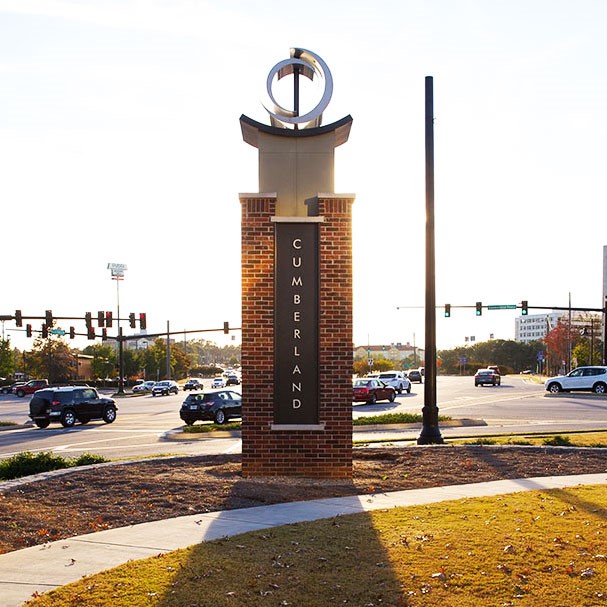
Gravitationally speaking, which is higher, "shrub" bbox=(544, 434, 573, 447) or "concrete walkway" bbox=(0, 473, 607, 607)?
"concrete walkway" bbox=(0, 473, 607, 607)

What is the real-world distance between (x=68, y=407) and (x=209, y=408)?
575cm

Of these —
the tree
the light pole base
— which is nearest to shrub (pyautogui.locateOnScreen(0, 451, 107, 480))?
the light pole base

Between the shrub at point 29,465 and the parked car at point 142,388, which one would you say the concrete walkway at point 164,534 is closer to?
the shrub at point 29,465

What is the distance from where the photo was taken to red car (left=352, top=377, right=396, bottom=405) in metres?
41.2

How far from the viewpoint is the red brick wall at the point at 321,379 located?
39.8 feet

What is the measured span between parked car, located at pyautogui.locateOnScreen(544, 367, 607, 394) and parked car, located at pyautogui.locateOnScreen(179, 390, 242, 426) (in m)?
26.0

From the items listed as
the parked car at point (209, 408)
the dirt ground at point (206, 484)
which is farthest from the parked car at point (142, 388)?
the dirt ground at point (206, 484)

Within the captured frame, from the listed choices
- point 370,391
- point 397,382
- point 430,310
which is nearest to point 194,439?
point 430,310

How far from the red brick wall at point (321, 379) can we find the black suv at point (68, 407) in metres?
19.5

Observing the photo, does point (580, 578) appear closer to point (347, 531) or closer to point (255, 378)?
point (347, 531)

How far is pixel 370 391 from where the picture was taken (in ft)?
136

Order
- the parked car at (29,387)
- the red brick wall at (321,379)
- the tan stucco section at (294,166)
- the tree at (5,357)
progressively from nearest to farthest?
the red brick wall at (321,379) < the tan stucco section at (294,166) < the parked car at (29,387) < the tree at (5,357)

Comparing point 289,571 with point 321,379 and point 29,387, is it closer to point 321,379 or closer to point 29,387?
point 321,379

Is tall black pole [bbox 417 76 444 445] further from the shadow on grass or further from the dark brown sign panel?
the shadow on grass
